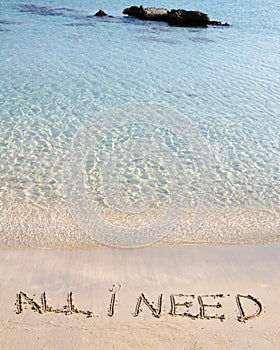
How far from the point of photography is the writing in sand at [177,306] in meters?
5.81

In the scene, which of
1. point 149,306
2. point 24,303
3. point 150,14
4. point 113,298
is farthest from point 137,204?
point 150,14

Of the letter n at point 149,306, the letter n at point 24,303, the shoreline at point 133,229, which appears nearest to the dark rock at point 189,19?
the shoreline at point 133,229

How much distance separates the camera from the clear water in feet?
26.9

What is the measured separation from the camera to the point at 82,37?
2384cm

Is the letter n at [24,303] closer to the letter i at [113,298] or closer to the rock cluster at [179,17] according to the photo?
the letter i at [113,298]

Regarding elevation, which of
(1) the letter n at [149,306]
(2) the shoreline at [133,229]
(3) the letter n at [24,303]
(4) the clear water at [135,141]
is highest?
(4) the clear water at [135,141]

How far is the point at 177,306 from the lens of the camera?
6.00m

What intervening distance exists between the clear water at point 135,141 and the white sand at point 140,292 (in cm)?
51

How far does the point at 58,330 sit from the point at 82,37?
20967 millimetres

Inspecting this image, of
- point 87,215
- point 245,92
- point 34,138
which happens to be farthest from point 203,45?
point 87,215

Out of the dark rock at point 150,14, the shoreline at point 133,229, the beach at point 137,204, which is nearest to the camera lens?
the beach at point 137,204

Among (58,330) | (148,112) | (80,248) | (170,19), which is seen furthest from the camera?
(170,19)

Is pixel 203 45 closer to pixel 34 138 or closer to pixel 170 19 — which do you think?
pixel 170 19

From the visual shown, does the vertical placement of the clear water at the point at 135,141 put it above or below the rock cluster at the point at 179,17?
below
